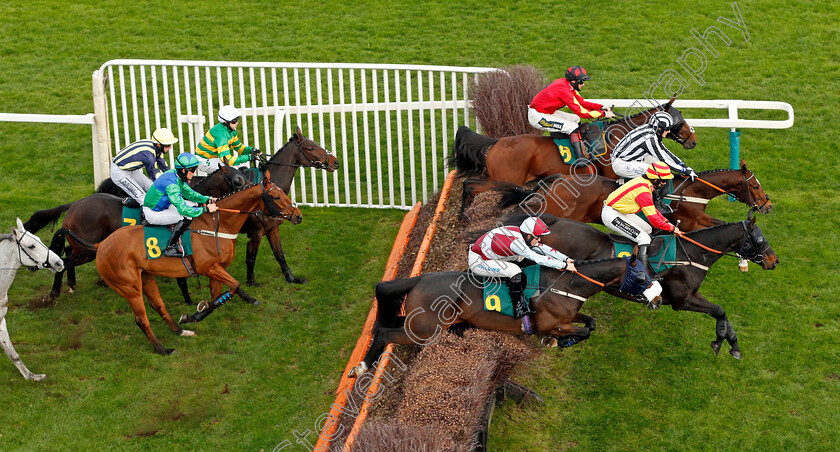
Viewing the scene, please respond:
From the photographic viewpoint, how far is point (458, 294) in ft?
23.5

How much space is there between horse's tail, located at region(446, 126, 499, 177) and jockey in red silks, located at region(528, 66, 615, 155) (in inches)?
25.5

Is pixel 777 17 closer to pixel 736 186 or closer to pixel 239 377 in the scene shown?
pixel 736 186

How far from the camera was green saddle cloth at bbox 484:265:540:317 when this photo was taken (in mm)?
7164

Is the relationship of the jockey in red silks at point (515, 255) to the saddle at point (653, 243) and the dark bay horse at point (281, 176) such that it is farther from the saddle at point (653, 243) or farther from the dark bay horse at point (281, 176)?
the dark bay horse at point (281, 176)

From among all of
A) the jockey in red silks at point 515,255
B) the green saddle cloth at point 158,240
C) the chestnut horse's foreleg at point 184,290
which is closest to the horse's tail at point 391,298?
the jockey in red silks at point 515,255

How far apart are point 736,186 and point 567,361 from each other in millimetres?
2453

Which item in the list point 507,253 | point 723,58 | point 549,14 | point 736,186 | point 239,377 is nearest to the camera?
point 507,253

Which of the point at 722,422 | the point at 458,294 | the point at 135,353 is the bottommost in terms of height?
the point at 135,353

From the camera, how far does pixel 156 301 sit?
8.73 metres

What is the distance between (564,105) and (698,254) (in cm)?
273

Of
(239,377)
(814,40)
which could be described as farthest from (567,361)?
(814,40)

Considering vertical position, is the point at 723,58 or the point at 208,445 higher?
the point at 723,58

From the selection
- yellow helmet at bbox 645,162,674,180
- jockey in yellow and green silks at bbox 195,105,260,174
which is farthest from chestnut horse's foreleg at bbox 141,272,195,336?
yellow helmet at bbox 645,162,674,180

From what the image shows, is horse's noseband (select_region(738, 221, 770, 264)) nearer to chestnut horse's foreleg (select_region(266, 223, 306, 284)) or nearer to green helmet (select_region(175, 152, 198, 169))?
chestnut horse's foreleg (select_region(266, 223, 306, 284))
